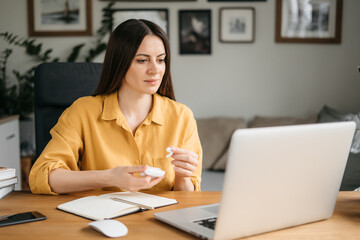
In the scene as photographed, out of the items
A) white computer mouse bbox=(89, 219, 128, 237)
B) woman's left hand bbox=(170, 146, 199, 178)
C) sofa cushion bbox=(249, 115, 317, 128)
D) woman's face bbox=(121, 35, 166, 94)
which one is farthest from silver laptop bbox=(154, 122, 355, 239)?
sofa cushion bbox=(249, 115, 317, 128)

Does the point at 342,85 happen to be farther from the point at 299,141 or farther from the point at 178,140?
the point at 299,141

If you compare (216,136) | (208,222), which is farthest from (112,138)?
(216,136)

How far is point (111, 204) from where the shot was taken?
1.06 meters

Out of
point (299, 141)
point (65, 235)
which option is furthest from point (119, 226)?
point (299, 141)

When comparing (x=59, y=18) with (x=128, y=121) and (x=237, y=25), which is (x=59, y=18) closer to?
(x=237, y=25)

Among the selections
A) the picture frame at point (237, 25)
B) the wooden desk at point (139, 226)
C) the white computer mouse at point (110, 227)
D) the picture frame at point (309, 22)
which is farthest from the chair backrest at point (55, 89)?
the picture frame at point (309, 22)

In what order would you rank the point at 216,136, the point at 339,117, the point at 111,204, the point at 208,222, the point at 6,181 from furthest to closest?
the point at 216,136 → the point at 339,117 → the point at 6,181 → the point at 111,204 → the point at 208,222

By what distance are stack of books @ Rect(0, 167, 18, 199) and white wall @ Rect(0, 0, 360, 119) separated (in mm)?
2171

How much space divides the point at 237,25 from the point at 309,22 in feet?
1.86

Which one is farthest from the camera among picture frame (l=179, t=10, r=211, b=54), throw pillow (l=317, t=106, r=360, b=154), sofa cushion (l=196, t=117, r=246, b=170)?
picture frame (l=179, t=10, r=211, b=54)

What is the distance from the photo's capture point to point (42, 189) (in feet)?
4.06

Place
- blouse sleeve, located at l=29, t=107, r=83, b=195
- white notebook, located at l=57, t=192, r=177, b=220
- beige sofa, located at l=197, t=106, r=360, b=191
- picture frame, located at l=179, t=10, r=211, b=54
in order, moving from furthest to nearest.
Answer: picture frame, located at l=179, t=10, r=211, b=54, beige sofa, located at l=197, t=106, r=360, b=191, blouse sleeve, located at l=29, t=107, r=83, b=195, white notebook, located at l=57, t=192, r=177, b=220

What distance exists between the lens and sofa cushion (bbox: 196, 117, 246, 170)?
3.04 meters

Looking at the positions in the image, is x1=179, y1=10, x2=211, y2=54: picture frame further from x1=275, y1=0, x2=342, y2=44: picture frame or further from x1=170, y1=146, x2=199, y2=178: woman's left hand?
x1=170, y1=146, x2=199, y2=178: woman's left hand
